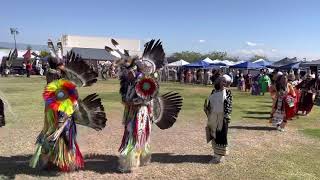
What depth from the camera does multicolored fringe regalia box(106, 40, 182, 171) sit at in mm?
7430

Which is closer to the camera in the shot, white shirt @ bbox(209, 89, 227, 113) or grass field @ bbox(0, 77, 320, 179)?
grass field @ bbox(0, 77, 320, 179)

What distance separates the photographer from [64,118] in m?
7.01

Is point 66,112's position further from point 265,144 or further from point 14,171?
point 265,144

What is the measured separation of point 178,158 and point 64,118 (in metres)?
2.47

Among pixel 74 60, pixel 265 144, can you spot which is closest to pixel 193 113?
pixel 265 144

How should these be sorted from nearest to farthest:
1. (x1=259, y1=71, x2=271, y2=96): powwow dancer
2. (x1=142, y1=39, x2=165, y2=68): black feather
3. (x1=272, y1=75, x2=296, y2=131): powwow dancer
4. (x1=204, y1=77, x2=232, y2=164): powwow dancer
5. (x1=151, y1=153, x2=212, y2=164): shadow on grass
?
1. (x1=142, y1=39, x2=165, y2=68): black feather
2. (x1=204, y1=77, x2=232, y2=164): powwow dancer
3. (x1=151, y1=153, x2=212, y2=164): shadow on grass
4. (x1=272, y1=75, x2=296, y2=131): powwow dancer
5. (x1=259, y1=71, x2=271, y2=96): powwow dancer

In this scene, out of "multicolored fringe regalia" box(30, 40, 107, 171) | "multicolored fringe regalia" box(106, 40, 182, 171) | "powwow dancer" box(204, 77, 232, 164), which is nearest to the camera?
"multicolored fringe regalia" box(30, 40, 107, 171)

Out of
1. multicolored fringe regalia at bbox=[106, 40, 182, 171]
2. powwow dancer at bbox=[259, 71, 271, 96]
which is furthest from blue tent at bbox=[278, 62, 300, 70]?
multicolored fringe regalia at bbox=[106, 40, 182, 171]

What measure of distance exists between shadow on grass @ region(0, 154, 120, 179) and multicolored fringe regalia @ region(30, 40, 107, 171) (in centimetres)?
15

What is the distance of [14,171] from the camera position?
719 cm

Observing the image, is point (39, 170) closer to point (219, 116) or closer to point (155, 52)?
point (155, 52)

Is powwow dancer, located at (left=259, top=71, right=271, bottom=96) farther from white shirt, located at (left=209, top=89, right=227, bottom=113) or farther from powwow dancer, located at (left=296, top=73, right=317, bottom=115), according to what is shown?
white shirt, located at (left=209, top=89, right=227, bottom=113)

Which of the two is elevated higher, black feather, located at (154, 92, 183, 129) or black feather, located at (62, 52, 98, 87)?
black feather, located at (62, 52, 98, 87)

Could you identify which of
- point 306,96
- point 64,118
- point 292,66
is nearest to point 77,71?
point 64,118
